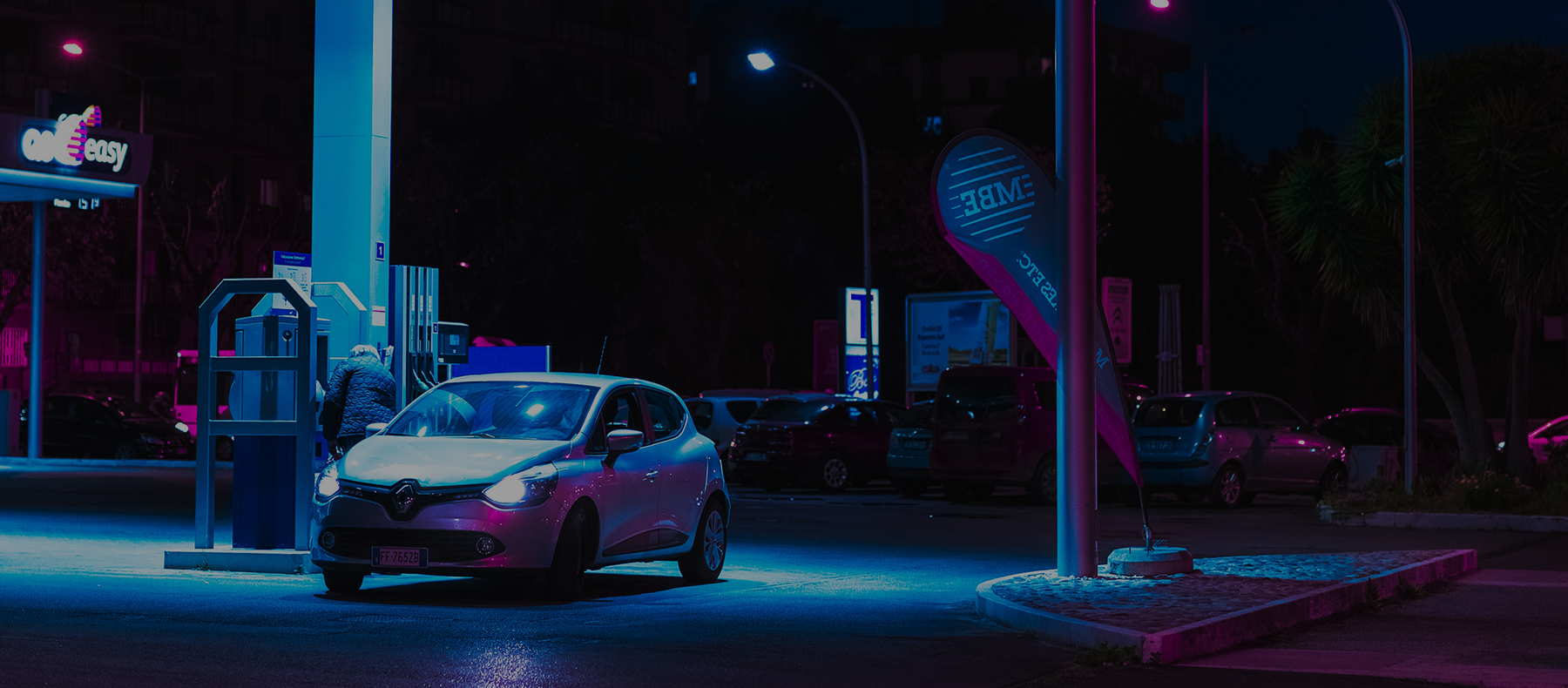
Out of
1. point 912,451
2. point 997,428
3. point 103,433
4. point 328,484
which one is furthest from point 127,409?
point 328,484

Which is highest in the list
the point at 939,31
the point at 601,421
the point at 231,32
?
the point at 939,31

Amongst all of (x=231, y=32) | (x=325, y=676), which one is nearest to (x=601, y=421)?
(x=325, y=676)

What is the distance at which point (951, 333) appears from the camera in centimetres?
3312

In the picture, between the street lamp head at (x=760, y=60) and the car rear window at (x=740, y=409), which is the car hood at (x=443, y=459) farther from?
the street lamp head at (x=760, y=60)

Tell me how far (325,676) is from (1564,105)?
20.5m

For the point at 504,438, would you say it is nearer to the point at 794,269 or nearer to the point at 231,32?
the point at 794,269

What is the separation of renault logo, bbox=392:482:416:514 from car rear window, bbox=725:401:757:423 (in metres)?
20.5

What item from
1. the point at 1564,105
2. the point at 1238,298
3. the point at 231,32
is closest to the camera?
the point at 1564,105

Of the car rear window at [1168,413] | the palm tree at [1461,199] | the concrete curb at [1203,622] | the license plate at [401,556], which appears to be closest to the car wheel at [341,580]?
the license plate at [401,556]

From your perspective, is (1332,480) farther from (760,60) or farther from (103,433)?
(103,433)

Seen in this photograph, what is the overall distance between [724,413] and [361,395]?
1816 cm

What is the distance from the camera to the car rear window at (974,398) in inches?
918

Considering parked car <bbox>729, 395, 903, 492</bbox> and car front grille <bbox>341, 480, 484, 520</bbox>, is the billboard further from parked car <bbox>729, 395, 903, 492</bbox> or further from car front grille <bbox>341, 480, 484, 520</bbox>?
car front grille <bbox>341, 480, 484, 520</bbox>

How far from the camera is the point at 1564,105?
76.1 feet
